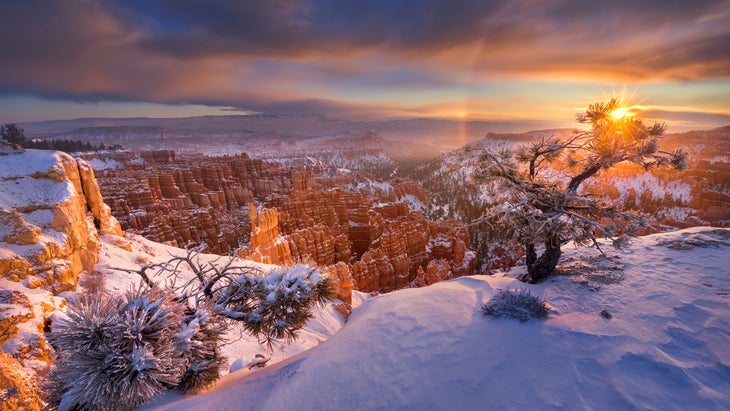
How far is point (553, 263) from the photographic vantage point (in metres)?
7.25

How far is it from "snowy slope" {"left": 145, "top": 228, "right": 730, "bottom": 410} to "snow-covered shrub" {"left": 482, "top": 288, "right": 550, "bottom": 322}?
15 cm

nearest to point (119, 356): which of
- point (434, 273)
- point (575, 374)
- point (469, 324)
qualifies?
point (469, 324)

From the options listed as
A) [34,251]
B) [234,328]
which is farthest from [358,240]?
[34,251]

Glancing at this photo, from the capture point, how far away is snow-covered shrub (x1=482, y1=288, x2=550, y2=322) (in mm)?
5320

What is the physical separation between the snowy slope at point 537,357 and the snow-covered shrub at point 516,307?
0.15 m

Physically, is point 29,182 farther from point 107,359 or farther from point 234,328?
point 107,359

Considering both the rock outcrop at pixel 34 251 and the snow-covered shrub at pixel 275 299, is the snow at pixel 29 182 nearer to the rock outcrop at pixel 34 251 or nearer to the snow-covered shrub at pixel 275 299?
the rock outcrop at pixel 34 251

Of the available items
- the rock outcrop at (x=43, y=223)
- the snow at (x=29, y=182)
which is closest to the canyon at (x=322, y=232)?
the rock outcrop at (x=43, y=223)

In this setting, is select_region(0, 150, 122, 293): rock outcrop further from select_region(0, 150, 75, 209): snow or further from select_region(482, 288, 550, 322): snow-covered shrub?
select_region(482, 288, 550, 322): snow-covered shrub

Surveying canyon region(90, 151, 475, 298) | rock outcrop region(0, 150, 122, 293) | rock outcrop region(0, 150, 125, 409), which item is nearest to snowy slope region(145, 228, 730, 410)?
rock outcrop region(0, 150, 125, 409)

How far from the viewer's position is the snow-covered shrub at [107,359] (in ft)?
12.3

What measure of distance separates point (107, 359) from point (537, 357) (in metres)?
6.05

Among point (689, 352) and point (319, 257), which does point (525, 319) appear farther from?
point (319, 257)

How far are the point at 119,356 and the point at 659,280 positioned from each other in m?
9.88
